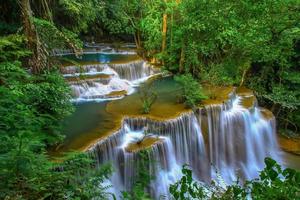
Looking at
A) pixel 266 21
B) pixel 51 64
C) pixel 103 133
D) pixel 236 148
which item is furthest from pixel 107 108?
pixel 266 21

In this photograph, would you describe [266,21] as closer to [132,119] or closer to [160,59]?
[132,119]

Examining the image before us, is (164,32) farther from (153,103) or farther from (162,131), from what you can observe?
(162,131)

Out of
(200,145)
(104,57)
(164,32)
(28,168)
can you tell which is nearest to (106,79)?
(104,57)

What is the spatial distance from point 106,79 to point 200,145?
413 cm

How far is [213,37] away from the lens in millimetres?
11555

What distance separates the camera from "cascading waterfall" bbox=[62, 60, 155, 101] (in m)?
9.99

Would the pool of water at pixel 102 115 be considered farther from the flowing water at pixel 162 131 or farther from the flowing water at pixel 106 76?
the flowing water at pixel 106 76

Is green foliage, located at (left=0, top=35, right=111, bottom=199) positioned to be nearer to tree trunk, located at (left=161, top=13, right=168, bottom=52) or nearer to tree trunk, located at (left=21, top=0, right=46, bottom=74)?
tree trunk, located at (left=21, top=0, right=46, bottom=74)

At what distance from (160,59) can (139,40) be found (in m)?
2.58

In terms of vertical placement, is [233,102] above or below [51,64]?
below

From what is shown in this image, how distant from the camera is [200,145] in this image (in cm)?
862

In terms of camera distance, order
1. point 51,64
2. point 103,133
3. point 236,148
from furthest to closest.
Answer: point 236,148 → point 103,133 → point 51,64

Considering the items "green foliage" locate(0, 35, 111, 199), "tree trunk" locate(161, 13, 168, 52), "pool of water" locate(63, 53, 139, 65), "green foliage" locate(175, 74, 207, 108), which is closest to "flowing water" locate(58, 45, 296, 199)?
"green foliage" locate(175, 74, 207, 108)

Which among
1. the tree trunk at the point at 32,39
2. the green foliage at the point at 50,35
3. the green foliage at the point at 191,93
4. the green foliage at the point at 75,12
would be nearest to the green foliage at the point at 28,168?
the tree trunk at the point at 32,39
